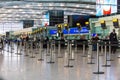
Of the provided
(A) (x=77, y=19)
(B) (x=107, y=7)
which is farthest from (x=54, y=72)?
(B) (x=107, y=7)

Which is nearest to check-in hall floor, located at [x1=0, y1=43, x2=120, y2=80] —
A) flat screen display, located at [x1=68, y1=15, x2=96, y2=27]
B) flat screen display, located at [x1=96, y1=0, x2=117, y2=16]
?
flat screen display, located at [x1=96, y1=0, x2=117, y2=16]

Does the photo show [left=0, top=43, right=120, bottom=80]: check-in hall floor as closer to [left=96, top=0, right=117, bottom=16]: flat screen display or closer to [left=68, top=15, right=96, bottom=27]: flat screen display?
[left=96, top=0, right=117, bottom=16]: flat screen display

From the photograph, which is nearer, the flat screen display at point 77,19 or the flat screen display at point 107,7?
the flat screen display at point 107,7

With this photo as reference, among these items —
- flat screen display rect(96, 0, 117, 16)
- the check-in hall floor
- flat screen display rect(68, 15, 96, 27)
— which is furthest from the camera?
flat screen display rect(68, 15, 96, 27)

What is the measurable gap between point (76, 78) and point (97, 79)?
0.58 meters

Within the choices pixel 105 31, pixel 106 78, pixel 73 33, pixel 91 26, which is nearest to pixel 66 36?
pixel 73 33

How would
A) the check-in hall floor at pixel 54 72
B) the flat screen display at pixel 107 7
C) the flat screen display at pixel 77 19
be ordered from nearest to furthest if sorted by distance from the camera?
the check-in hall floor at pixel 54 72, the flat screen display at pixel 107 7, the flat screen display at pixel 77 19

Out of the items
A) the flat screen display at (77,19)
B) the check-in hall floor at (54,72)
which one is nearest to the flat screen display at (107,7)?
the flat screen display at (77,19)

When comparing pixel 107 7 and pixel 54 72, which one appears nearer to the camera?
pixel 54 72

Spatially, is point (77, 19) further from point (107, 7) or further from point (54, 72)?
point (54, 72)

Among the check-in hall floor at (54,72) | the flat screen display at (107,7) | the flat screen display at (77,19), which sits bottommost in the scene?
the check-in hall floor at (54,72)

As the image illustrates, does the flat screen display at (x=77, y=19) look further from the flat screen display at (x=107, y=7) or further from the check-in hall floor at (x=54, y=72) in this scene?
the check-in hall floor at (x=54, y=72)

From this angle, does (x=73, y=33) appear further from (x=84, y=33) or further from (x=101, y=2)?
(x=101, y=2)

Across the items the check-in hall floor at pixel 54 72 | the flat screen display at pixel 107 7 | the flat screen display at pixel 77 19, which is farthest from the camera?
the flat screen display at pixel 77 19
